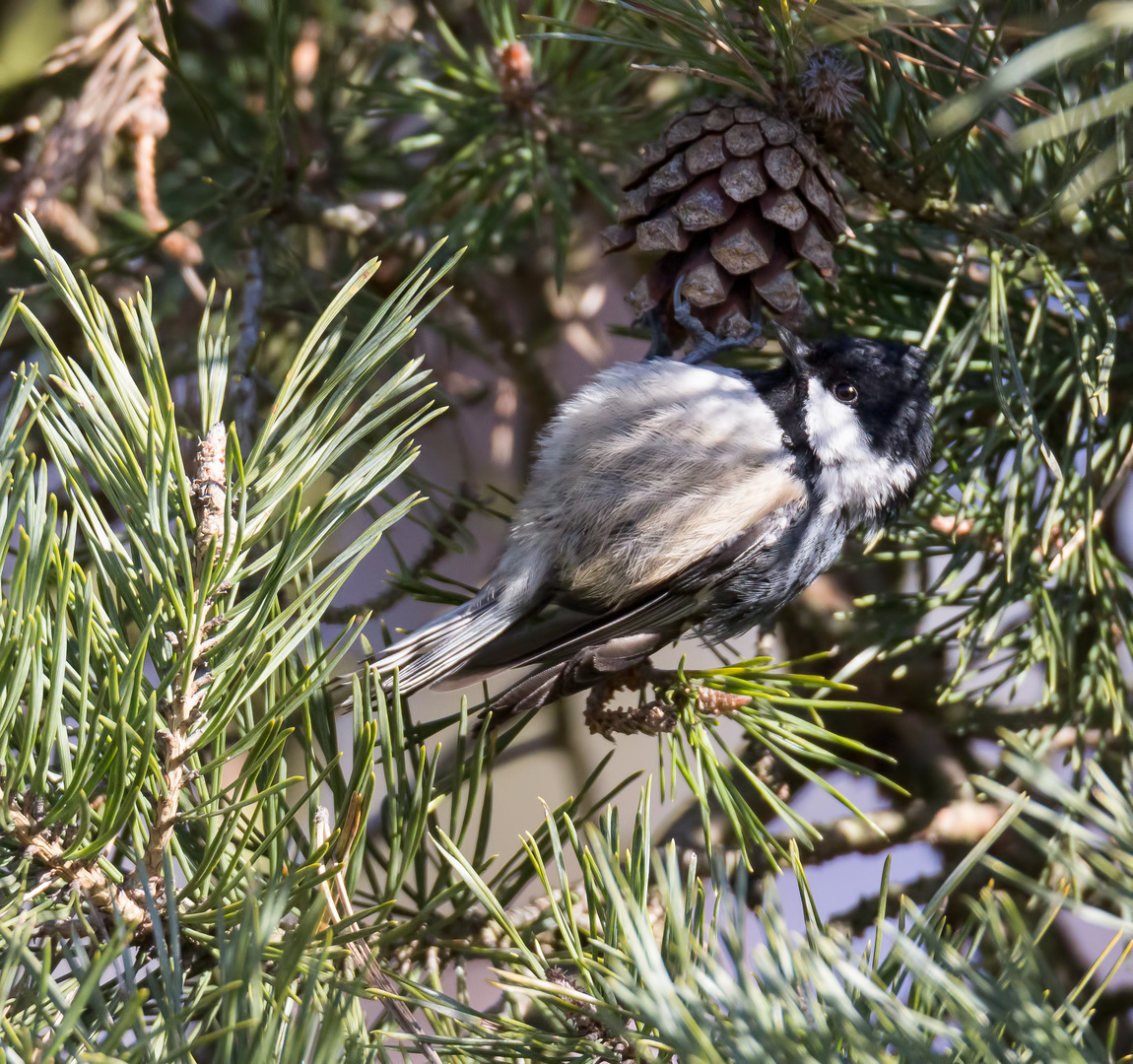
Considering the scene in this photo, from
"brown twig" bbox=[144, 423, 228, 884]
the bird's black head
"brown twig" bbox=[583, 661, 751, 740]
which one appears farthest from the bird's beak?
"brown twig" bbox=[144, 423, 228, 884]

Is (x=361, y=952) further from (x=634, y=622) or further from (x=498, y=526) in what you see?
(x=498, y=526)

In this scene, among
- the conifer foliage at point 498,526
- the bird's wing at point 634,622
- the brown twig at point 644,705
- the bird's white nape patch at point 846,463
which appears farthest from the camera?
the bird's white nape patch at point 846,463

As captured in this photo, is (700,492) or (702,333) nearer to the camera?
(702,333)

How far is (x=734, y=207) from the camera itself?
814 mm

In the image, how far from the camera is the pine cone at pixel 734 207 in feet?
2.55

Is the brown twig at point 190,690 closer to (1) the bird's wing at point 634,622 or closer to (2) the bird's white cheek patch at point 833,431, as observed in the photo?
(1) the bird's wing at point 634,622

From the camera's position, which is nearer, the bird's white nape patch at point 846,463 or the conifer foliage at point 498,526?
the conifer foliage at point 498,526

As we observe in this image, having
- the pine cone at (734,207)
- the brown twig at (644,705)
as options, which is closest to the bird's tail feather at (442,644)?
the brown twig at (644,705)

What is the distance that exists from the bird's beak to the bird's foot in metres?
0.02

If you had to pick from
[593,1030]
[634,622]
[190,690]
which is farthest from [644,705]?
[190,690]

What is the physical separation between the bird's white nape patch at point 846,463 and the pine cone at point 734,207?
0.66 ft

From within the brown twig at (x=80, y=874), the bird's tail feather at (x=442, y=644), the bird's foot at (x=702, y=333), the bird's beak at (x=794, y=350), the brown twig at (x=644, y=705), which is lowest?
the brown twig at (x=644, y=705)

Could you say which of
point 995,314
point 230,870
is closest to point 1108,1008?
point 995,314

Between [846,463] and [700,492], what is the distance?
16 centimetres
